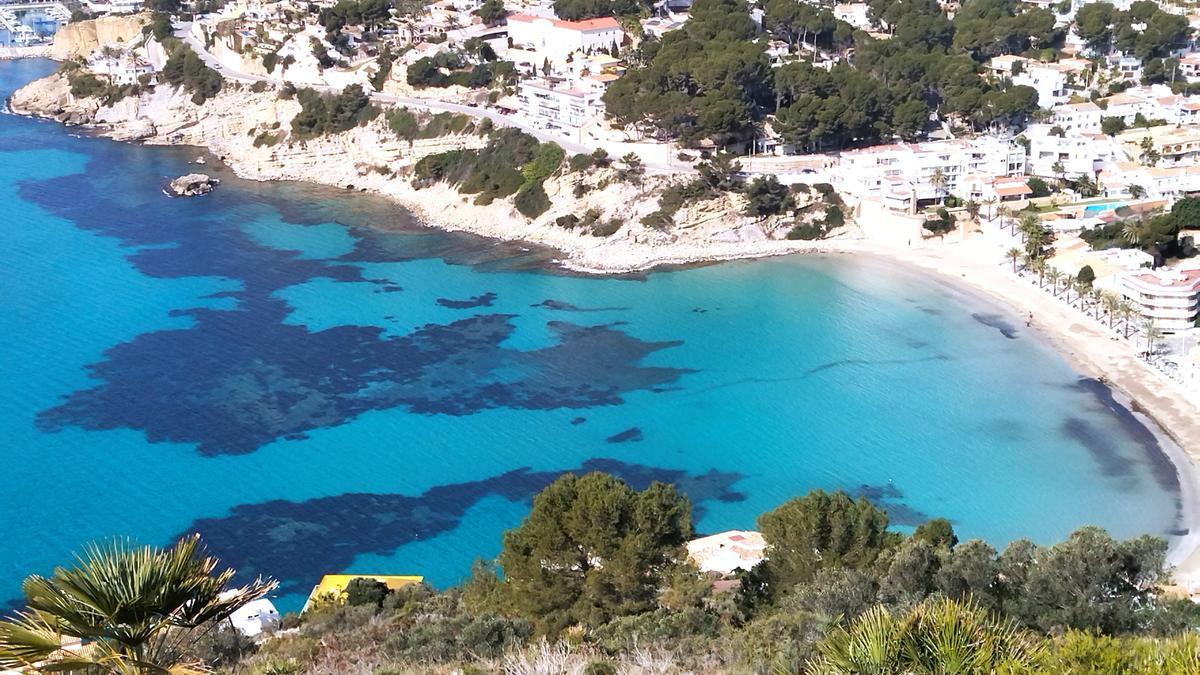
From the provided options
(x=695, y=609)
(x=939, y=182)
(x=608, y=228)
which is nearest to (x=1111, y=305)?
(x=939, y=182)

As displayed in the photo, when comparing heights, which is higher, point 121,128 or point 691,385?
point 121,128

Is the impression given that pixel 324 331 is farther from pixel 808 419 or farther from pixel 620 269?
pixel 808 419

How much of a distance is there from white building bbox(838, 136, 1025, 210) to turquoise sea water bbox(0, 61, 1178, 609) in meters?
4.41

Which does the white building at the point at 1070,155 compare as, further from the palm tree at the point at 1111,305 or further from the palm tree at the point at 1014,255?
the palm tree at the point at 1111,305

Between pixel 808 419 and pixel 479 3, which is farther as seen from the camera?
pixel 479 3

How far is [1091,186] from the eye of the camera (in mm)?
43188

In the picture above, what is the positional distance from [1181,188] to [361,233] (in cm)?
2769

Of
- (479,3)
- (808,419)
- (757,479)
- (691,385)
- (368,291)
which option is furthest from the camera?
(479,3)

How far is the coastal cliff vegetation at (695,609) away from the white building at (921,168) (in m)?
24.5

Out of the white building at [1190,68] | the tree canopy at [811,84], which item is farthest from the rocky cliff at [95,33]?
the white building at [1190,68]

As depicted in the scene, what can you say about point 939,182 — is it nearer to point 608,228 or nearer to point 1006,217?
point 1006,217

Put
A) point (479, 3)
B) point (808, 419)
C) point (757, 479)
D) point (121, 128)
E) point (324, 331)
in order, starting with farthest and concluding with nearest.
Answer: point (479, 3), point (121, 128), point (324, 331), point (808, 419), point (757, 479)

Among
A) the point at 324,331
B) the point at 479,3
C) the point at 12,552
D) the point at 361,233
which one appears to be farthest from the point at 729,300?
the point at 479,3

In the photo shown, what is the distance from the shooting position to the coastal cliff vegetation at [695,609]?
7371 mm
